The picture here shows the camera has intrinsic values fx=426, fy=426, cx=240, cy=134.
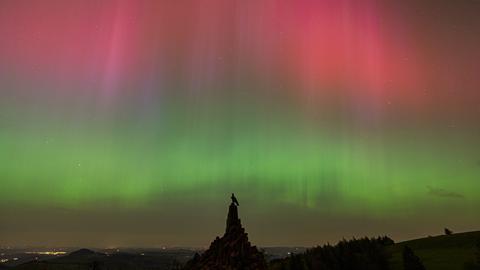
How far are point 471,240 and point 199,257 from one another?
111 m

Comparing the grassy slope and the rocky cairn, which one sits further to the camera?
the grassy slope

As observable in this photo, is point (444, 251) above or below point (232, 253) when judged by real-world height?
below

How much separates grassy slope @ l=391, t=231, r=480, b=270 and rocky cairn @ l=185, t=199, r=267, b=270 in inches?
2281

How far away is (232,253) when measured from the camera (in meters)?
47.4

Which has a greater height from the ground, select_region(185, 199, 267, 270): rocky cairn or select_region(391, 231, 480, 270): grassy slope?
select_region(185, 199, 267, 270): rocky cairn

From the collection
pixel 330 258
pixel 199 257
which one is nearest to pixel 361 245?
pixel 330 258

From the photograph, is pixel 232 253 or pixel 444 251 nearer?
pixel 232 253

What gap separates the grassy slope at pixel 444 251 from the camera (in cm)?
9448

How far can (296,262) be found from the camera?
10612cm

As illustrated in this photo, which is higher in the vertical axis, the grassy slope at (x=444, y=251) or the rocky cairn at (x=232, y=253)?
the rocky cairn at (x=232, y=253)

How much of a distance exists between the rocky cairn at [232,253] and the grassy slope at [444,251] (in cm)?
5793

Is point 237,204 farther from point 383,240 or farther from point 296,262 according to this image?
point 383,240

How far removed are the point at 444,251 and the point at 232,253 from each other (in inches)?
3613

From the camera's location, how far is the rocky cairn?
47.0m
